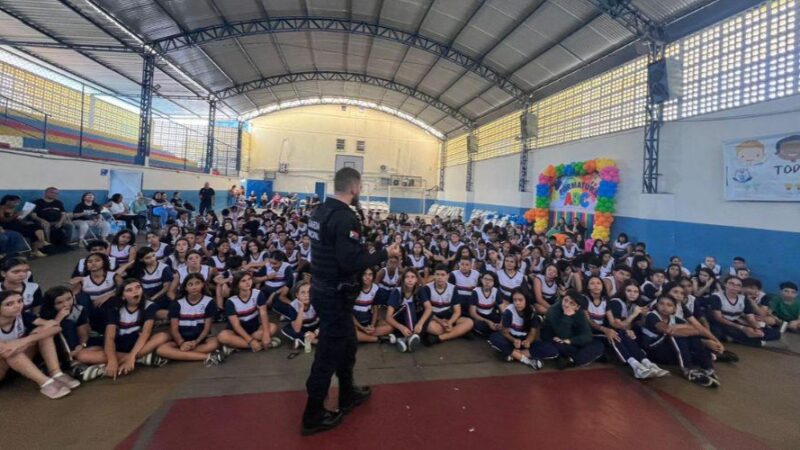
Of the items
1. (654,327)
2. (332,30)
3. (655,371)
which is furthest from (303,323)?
(332,30)

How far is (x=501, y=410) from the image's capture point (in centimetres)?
296

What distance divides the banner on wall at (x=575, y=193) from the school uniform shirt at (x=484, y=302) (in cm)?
798

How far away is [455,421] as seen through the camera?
2.79m

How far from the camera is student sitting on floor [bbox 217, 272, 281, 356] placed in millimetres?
3926

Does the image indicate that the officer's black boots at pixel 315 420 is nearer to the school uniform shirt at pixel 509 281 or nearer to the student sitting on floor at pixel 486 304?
the student sitting on floor at pixel 486 304

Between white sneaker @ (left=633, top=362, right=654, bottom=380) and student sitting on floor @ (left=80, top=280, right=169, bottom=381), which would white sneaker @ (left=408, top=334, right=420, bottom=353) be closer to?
white sneaker @ (left=633, top=362, right=654, bottom=380)

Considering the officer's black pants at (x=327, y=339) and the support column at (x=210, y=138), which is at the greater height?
the support column at (x=210, y=138)

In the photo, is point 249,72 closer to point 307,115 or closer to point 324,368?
point 307,115

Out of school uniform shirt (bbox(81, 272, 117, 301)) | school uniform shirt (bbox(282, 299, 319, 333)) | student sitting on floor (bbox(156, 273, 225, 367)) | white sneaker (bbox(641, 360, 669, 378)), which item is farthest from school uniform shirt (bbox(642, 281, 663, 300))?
school uniform shirt (bbox(81, 272, 117, 301))

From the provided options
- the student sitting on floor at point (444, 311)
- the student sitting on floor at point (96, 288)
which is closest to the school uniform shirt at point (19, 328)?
the student sitting on floor at point (96, 288)

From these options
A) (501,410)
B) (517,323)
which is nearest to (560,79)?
(517,323)

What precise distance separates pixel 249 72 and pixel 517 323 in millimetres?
18049

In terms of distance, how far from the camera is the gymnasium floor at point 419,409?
253 cm

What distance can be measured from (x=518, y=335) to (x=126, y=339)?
4232 mm
